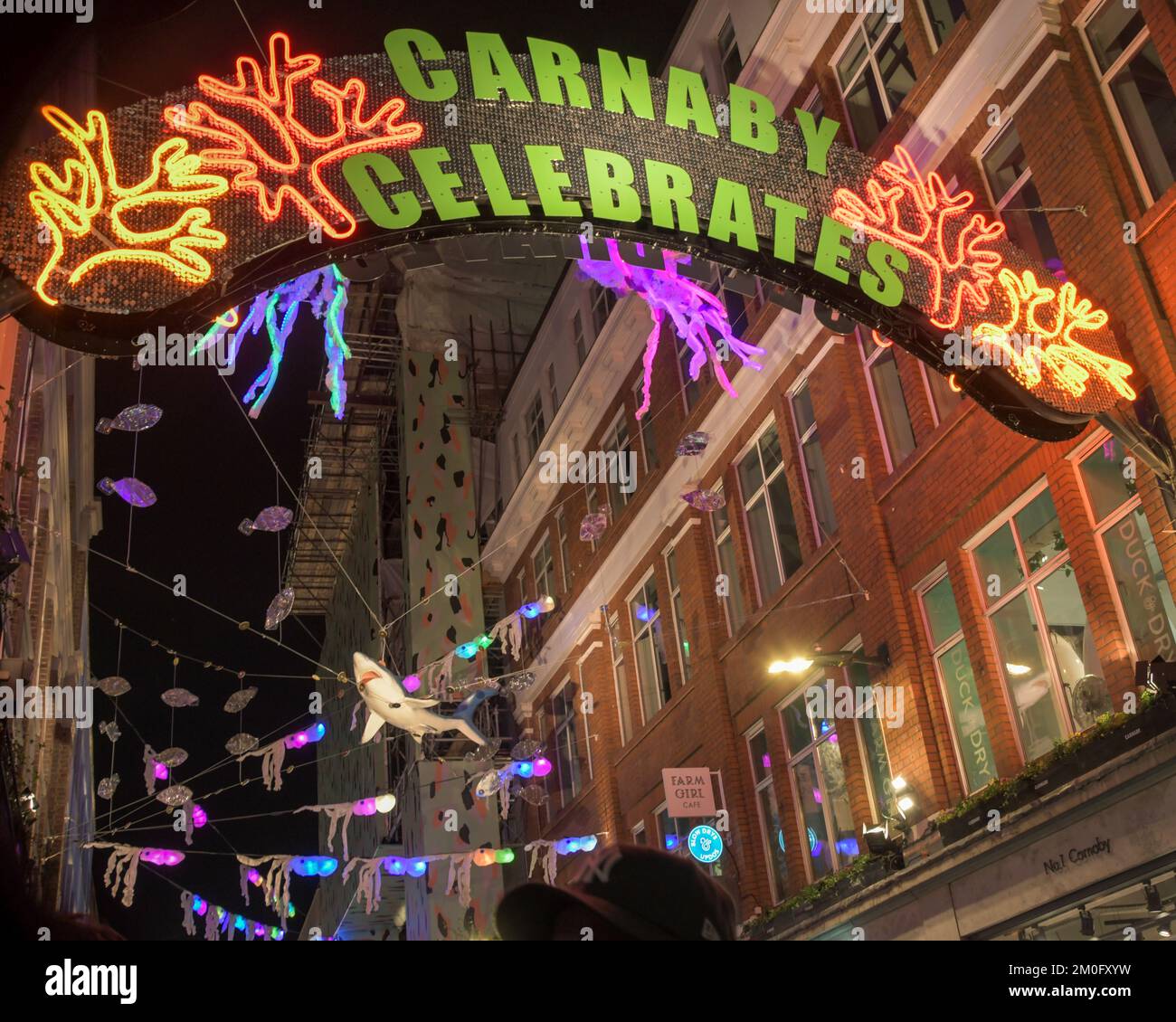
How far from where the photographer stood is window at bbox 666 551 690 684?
2245 centimetres

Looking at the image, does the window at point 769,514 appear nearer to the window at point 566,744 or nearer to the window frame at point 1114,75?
the window frame at point 1114,75

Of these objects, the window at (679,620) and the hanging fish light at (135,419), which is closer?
the hanging fish light at (135,419)

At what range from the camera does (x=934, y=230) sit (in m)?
11.0

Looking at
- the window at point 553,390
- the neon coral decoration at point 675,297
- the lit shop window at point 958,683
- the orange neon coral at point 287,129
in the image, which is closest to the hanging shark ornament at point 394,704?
the neon coral decoration at point 675,297

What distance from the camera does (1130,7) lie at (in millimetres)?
12625

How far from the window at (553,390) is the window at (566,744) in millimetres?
6625

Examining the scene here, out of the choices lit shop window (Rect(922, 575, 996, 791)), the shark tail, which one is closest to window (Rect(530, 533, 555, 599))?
the shark tail

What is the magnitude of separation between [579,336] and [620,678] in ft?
26.4

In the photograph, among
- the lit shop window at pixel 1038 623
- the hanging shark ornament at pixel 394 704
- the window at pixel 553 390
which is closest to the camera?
the lit shop window at pixel 1038 623

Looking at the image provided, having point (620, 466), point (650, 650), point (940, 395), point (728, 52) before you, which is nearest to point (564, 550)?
point (620, 466)

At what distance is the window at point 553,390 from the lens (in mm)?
28970

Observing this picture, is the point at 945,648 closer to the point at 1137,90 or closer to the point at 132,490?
the point at 1137,90
